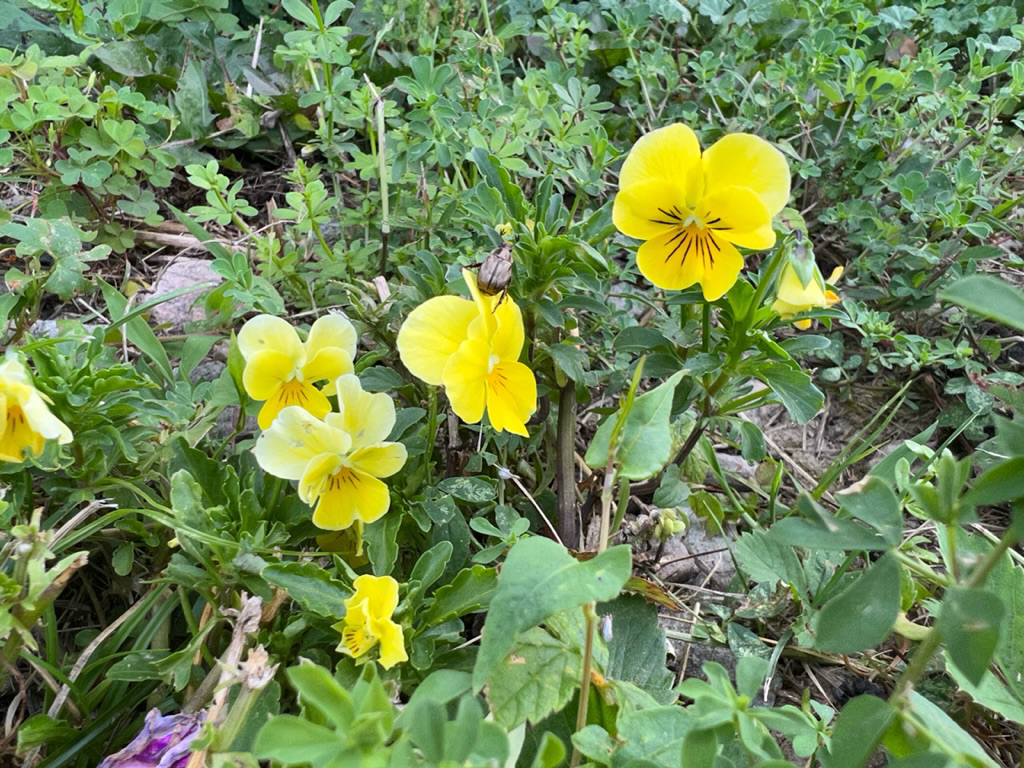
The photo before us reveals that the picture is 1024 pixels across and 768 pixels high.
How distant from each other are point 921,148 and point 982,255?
1.49 feet

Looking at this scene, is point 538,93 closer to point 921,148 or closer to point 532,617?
point 921,148

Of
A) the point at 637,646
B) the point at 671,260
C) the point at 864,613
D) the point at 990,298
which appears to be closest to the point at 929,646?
the point at 864,613

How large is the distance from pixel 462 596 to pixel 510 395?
0.30 m

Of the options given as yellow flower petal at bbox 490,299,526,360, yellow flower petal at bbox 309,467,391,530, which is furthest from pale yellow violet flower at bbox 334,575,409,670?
yellow flower petal at bbox 490,299,526,360

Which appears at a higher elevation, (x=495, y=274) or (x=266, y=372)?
(x=495, y=274)

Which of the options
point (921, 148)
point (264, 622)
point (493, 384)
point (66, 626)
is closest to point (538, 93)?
point (493, 384)

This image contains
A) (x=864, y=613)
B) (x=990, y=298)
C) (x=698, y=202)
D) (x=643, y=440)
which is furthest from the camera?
(x=698, y=202)

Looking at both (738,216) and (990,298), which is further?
(738,216)

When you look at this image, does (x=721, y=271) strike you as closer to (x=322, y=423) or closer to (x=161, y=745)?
(x=322, y=423)

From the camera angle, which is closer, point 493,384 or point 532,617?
point 532,617

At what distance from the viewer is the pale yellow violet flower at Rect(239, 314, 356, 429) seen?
116cm

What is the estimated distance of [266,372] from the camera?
118 centimetres

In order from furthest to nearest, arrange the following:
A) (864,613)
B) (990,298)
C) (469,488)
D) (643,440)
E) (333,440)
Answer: (469,488) < (333,440) < (643,440) < (864,613) < (990,298)

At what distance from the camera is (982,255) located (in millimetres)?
1903
